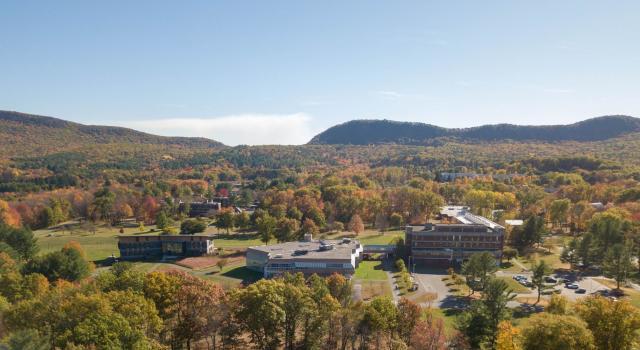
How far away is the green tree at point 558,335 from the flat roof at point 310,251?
3170 centimetres

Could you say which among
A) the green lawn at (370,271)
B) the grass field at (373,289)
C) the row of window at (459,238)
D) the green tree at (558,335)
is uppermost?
the green tree at (558,335)

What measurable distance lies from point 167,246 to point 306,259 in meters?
A: 30.7

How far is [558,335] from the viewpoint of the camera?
27.8 meters

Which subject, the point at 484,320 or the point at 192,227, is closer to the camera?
the point at 484,320

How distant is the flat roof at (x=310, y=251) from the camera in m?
59.8

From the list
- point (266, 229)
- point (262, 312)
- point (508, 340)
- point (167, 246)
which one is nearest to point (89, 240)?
point (167, 246)

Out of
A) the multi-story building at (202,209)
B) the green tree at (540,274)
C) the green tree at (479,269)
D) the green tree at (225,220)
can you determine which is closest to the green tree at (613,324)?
the green tree at (540,274)

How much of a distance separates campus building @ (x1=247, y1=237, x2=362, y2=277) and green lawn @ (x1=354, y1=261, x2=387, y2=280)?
156 cm

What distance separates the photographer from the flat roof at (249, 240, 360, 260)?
5975 cm

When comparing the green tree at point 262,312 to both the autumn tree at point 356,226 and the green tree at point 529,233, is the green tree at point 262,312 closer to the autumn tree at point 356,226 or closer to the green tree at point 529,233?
the autumn tree at point 356,226

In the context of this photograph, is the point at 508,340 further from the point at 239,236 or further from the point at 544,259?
the point at 239,236

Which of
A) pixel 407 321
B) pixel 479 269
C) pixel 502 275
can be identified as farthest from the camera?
pixel 502 275

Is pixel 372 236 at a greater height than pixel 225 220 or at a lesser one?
lesser

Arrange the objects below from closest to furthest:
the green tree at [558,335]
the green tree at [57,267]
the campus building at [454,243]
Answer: the green tree at [558,335] < the green tree at [57,267] < the campus building at [454,243]
